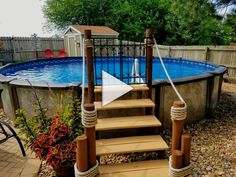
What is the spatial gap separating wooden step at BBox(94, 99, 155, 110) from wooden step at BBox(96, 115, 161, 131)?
19cm

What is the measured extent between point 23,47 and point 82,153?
1497 centimetres

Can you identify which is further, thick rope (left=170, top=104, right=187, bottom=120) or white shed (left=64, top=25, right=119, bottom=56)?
white shed (left=64, top=25, right=119, bottom=56)

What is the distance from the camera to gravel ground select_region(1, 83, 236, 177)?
287cm

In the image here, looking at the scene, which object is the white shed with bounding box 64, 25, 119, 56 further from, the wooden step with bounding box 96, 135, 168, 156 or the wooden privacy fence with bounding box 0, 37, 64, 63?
the wooden step with bounding box 96, 135, 168, 156

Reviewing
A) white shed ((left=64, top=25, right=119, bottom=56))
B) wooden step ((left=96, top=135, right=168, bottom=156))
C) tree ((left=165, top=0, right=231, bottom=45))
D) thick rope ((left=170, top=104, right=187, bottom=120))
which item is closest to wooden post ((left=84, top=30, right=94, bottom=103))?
wooden step ((left=96, top=135, right=168, bottom=156))

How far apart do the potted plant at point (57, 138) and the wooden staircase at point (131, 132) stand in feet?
1.18

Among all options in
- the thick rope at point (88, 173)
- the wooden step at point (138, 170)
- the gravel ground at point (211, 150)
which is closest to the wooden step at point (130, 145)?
the wooden step at point (138, 170)

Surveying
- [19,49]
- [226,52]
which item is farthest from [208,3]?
[19,49]

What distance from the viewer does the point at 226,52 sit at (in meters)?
8.70

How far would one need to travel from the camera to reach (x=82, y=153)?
6.20 feet

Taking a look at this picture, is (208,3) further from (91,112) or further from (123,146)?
(91,112)

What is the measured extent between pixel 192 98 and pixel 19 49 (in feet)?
44.6

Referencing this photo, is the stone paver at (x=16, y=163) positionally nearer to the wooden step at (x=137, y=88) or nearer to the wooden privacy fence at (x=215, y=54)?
the wooden step at (x=137, y=88)

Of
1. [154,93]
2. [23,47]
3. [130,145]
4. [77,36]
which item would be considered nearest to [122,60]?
[154,93]
